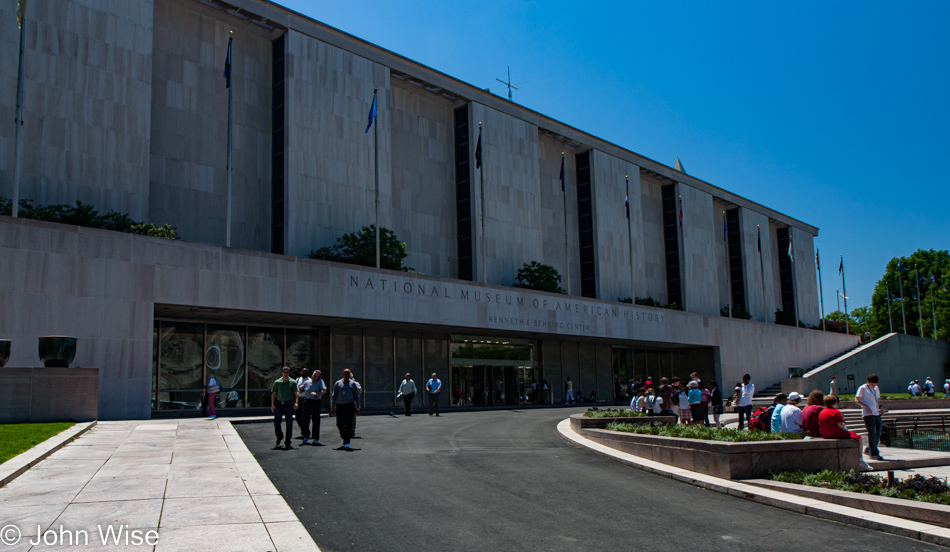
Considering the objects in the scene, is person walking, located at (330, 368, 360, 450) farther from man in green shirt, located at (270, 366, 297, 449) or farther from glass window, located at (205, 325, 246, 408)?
glass window, located at (205, 325, 246, 408)

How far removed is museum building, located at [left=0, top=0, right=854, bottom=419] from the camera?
78.1 feet

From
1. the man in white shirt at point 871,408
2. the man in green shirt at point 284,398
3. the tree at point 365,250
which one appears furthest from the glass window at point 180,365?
the man in white shirt at point 871,408

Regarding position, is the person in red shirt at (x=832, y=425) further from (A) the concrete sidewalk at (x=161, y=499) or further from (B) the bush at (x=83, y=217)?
(B) the bush at (x=83, y=217)

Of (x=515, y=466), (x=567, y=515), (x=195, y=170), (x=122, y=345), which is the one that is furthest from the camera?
(x=195, y=170)

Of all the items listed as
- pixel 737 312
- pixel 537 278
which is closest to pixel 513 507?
pixel 537 278

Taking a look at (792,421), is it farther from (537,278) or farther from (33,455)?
(537,278)

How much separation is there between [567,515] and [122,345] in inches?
738

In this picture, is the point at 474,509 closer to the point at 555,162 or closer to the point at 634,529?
the point at 634,529

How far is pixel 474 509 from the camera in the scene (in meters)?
8.96

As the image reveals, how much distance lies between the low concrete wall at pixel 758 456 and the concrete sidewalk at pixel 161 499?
6.74 m

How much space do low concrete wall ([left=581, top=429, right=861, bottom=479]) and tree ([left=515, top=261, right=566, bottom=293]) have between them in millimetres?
27374

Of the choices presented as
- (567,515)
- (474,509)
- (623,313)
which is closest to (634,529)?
(567,515)

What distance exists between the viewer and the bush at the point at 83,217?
2427cm

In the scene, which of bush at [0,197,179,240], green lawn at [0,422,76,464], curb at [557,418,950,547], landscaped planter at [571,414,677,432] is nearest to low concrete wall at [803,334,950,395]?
landscaped planter at [571,414,677,432]
